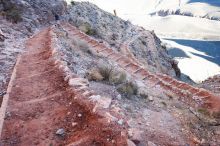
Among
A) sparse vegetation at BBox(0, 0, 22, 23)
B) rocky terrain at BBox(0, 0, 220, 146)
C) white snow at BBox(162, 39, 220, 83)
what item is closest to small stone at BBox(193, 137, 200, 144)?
rocky terrain at BBox(0, 0, 220, 146)

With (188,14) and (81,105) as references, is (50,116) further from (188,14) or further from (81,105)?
(188,14)

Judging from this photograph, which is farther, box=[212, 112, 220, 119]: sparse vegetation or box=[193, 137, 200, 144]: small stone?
box=[212, 112, 220, 119]: sparse vegetation

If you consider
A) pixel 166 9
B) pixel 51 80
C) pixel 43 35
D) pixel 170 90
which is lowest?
pixel 166 9

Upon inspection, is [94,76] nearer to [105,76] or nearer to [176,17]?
[105,76]

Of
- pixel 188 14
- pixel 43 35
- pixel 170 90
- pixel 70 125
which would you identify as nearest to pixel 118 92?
pixel 70 125

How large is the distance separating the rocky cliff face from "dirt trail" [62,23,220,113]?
4.23m

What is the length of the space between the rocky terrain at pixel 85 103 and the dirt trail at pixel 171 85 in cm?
3

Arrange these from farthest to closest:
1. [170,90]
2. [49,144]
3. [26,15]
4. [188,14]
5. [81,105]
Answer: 1. [188,14]
2. [26,15]
3. [170,90]
4. [81,105]
5. [49,144]

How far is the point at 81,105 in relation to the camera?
7.60 meters

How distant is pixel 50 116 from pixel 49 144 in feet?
3.85

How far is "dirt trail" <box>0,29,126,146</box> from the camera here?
643 cm

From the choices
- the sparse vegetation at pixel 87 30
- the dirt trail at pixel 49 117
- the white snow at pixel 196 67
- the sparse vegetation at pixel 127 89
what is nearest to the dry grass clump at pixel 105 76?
the sparse vegetation at pixel 127 89

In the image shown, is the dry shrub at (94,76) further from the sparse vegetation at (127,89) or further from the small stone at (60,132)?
the small stone at (60,132)

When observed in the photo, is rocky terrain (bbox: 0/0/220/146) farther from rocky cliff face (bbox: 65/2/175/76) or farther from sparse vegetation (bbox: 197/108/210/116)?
rocky cliff face (bbox: 65/2/175/76)
